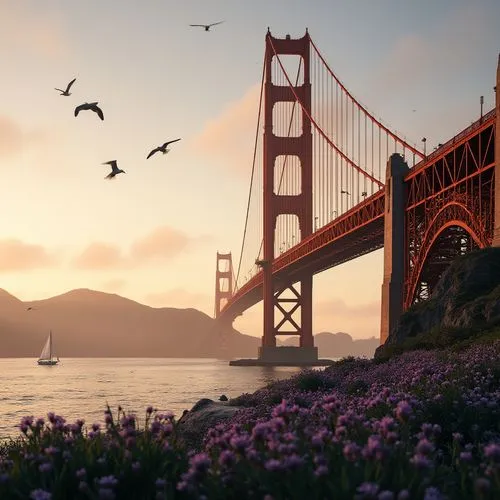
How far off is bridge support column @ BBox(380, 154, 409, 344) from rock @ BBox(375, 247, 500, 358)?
12.9 meters

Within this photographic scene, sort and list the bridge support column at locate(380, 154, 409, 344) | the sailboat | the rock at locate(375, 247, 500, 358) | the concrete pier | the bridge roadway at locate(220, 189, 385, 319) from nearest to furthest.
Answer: the rock at locate(375, 247, 500, 358) → the bridge support column at locate(380, 154, 409, 344) → the bridge roadway at locate(220, 189, 385, 319) → the concrete pier → the sailboat

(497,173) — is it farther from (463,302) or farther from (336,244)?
(336,244)

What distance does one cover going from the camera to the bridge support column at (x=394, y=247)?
45438 mm

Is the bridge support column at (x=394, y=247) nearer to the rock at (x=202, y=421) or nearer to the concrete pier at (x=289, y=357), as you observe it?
the rock at (x=202, y=421)

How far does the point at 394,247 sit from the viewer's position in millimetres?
45531

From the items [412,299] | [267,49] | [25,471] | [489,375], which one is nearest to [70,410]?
[412,299]

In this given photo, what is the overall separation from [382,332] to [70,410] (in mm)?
20298

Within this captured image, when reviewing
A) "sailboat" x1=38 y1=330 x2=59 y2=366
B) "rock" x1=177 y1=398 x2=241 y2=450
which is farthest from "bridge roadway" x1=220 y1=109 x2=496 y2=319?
"sailboat" x1=38 y1=330 x2=59 y2=366

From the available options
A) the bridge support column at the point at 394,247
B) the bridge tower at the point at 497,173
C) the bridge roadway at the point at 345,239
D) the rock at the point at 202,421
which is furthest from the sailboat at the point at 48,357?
the rock at the point at 202,421

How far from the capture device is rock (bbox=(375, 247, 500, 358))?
973 inches

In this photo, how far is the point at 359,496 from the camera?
4258 millimetres

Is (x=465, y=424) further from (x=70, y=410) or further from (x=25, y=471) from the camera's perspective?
(x=70, y=410)

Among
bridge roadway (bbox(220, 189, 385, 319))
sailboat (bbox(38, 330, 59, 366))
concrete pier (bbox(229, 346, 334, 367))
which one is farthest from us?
sailboat (bbox(38, 330, 59, 366))

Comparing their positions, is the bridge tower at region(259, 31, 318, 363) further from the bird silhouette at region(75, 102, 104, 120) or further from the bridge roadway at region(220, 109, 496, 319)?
the bird silhouette at region(75, 102, 104, 120)
